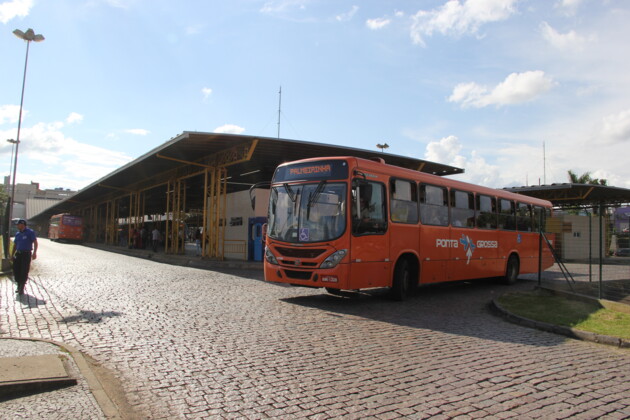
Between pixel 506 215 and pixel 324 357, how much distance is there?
36.5 ft

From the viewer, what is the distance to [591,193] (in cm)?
3133

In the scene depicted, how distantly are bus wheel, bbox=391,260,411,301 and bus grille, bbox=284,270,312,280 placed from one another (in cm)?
208

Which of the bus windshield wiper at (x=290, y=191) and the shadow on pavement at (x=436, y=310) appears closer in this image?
the shadow on pavement at (x=436, y=310)

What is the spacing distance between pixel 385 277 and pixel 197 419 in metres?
6.78

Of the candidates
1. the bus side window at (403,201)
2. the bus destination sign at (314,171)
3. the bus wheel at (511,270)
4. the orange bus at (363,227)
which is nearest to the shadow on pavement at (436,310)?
the orange bus at (363,227)

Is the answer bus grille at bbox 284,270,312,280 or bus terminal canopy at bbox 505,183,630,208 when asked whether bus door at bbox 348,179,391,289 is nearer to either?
bus grille at bbox 284,270,312,280

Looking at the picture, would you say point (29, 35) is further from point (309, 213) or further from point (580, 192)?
point (580, 192)

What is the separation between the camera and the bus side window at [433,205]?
11.3 m

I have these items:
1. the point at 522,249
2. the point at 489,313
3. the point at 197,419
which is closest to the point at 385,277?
the point at 489,313

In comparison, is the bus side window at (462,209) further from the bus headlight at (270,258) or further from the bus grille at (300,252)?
the bus headlight at (270,258)

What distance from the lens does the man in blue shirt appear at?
10.3 meters

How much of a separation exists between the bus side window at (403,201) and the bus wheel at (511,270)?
5926 mm

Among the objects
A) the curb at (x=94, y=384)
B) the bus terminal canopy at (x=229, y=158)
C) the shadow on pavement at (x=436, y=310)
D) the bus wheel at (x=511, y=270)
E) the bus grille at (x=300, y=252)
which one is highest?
the bus terminal canopy at (x=229, y=158)

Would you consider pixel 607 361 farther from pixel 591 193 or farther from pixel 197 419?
pixel 591 193
